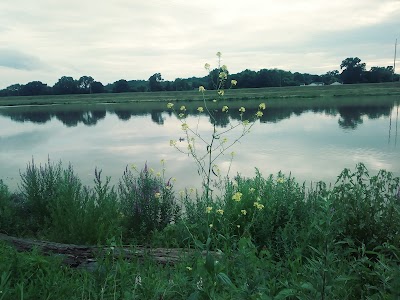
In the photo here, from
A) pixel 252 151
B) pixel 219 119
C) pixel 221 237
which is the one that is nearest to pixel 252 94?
pixel 252 151

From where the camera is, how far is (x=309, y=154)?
15031mm

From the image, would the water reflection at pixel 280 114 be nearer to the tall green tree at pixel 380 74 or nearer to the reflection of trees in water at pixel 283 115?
the reflection of trees in water at pixel 283 115

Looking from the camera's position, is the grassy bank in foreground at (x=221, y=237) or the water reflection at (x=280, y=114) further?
the water reflection at (x=280, y=114)

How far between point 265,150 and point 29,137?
Result: 56.3 feet

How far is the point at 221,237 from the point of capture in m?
4.75

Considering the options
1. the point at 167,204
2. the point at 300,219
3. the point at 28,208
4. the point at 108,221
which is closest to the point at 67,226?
the point at 108,221

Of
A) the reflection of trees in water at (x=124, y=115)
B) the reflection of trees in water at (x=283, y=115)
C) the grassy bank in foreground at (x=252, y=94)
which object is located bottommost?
the reflection of trees in water at (x=124, y=115)

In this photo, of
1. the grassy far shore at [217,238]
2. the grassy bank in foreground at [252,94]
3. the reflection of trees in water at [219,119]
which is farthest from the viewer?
the grassy bank in foreground at [252,94]

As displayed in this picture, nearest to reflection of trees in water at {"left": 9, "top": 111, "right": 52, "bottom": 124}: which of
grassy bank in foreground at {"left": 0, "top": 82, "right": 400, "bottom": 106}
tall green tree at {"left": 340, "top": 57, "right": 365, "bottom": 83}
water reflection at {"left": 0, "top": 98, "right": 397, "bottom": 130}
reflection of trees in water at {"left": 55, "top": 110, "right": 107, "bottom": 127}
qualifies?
water reflection at {"left": 0, "top": 98, "right": 397, "bottom": 130}

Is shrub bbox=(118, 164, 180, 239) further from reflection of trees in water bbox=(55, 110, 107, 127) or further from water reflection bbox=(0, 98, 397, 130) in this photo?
reflection of trees in water bbox=(55, 110, 107, 127)

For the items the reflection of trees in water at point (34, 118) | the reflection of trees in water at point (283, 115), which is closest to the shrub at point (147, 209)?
the reflection of trees in water at point (283, 115)

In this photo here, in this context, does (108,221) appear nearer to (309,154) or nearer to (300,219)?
(300,219)

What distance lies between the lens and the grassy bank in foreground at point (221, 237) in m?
2.57

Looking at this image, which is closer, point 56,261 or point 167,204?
point 56,261
